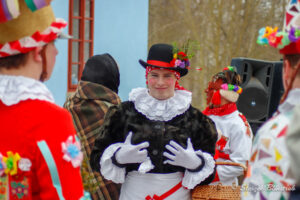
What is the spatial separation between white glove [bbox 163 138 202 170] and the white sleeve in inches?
47.3

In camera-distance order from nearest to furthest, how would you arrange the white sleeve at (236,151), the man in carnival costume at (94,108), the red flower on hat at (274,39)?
the red flower on hat at (274,39), the man in carnival costume at (94,108), the white sleeve at (236,151)

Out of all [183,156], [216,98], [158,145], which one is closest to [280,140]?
[183,156]

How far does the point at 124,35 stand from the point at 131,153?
5587 millimetres

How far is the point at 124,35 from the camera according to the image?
8375 mm

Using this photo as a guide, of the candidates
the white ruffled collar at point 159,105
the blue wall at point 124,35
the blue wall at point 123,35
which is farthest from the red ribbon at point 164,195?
the blue wall at point 124,35

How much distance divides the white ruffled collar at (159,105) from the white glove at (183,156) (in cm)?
23

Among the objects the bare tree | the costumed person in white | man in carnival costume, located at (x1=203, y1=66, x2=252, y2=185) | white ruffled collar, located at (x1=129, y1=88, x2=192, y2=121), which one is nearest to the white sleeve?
man in carnival costume, located at (x1=203, y1=66, x2=252, y2=185)

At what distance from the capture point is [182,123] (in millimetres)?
3215

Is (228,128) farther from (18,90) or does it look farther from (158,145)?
(18,90)

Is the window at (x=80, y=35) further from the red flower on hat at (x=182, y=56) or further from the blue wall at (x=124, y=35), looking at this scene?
the red flower on hat at (x=182, y=56)

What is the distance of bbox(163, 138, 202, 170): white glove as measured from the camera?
3053 mm

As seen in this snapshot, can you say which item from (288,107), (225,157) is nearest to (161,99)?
(225,157)

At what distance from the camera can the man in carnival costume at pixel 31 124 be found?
6.16ft

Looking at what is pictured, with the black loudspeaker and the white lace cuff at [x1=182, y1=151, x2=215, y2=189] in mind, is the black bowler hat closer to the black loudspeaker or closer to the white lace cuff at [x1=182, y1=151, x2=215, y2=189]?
the white lace cuff at [x1=182, y1=151, x2=215, y2=189]
